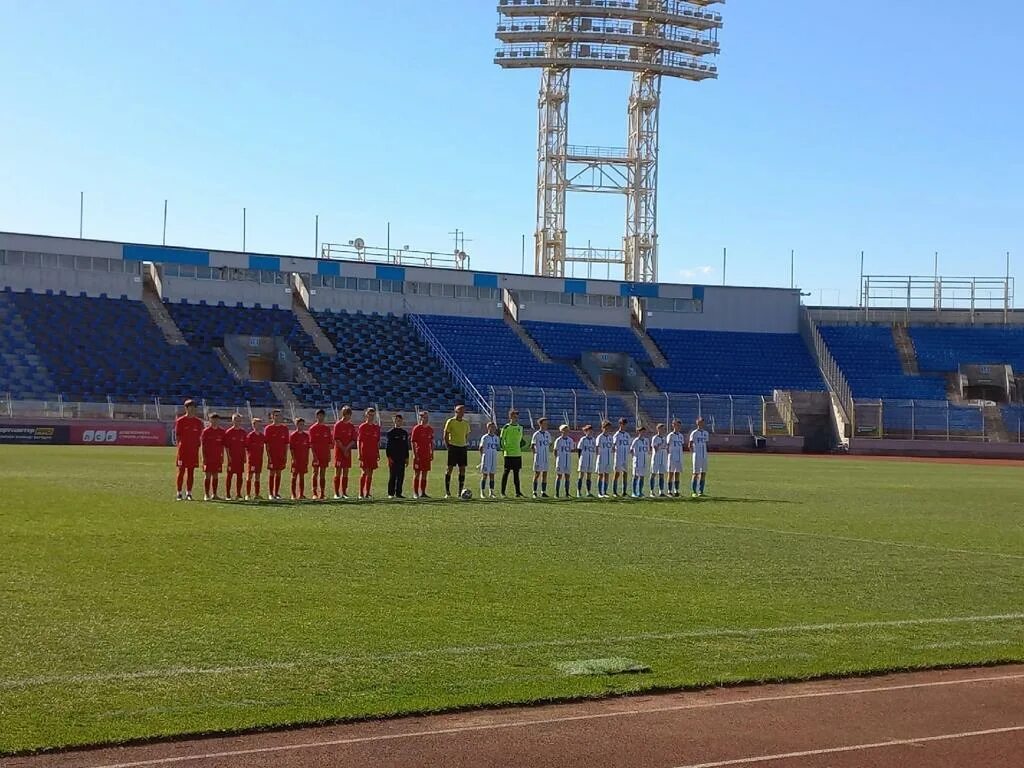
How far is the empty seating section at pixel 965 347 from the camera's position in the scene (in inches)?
2625

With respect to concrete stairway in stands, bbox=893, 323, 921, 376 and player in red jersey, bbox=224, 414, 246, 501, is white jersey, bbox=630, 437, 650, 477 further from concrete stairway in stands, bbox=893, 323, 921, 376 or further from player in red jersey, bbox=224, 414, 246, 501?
concrete stairway in stands, bbox=893, 323, 921, 376

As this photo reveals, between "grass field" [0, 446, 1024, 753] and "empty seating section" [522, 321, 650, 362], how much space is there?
43.7 m

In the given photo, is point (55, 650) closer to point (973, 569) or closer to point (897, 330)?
point (973, 569)

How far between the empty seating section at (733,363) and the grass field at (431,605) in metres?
42.0

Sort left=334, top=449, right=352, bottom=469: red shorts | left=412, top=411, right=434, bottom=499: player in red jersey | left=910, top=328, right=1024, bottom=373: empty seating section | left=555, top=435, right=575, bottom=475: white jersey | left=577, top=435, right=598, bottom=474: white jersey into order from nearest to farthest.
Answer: left=334, top=449, right=352, bottom=469: red shorts
left=412, top=411, right=434, bottom=499: player in red jersey
left=555, top=435, right=575, bottom=475: white jersey
left=577, top=435, right=598, bottom=474: white jersey
left=910, top=328, right=1024, bottom=373: empty seating section

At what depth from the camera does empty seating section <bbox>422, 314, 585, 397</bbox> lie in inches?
2361

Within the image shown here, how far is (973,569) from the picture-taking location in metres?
15.1

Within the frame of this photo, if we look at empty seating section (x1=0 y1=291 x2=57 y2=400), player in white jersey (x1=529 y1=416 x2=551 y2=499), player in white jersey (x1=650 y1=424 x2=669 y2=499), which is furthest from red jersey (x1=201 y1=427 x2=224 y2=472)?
empty seating section (x1=0 y1=291 x2=57 y2=400)

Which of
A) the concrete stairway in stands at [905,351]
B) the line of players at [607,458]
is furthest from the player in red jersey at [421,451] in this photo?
the concrete stairway in stands at [905,351]

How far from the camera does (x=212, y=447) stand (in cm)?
2320

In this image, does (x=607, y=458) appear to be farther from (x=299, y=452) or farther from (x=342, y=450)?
(x=299, y=452)

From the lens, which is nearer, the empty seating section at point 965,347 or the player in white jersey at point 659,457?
the player in white jersey at point 659,457

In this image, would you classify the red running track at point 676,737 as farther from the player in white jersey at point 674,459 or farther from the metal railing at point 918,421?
the metal railing at point 918,421

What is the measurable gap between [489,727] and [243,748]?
4.72 feet
